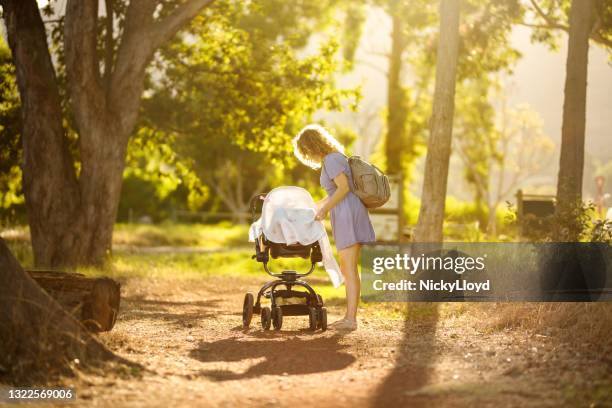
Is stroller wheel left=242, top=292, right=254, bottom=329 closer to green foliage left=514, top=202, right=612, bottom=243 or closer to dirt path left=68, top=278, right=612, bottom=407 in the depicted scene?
dirt path left=68, top=278, right=612, bottom=407

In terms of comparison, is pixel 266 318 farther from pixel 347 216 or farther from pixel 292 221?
pixel 347 216

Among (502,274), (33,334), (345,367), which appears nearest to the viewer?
(33,334)

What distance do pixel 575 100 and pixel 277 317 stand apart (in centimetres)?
778

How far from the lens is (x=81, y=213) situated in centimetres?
1611

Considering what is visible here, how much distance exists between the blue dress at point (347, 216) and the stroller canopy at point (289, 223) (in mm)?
216

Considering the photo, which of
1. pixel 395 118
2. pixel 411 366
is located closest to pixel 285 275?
pixel 411 366

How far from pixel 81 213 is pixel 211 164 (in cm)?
3280

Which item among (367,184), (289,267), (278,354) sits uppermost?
(367,184)

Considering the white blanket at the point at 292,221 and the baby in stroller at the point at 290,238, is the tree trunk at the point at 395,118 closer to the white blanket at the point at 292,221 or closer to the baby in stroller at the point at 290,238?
the baby in stroller at the point at 290,238

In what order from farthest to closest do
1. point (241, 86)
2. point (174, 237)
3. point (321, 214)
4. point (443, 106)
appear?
point (174, 237) < point (241, 86) < point (443, 106) < point (321, 214)

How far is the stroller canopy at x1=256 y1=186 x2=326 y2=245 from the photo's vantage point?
892cm

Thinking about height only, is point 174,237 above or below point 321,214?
below

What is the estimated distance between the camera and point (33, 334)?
6.67m

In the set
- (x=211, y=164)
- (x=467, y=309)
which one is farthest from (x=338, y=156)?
(x=211, y=164)
